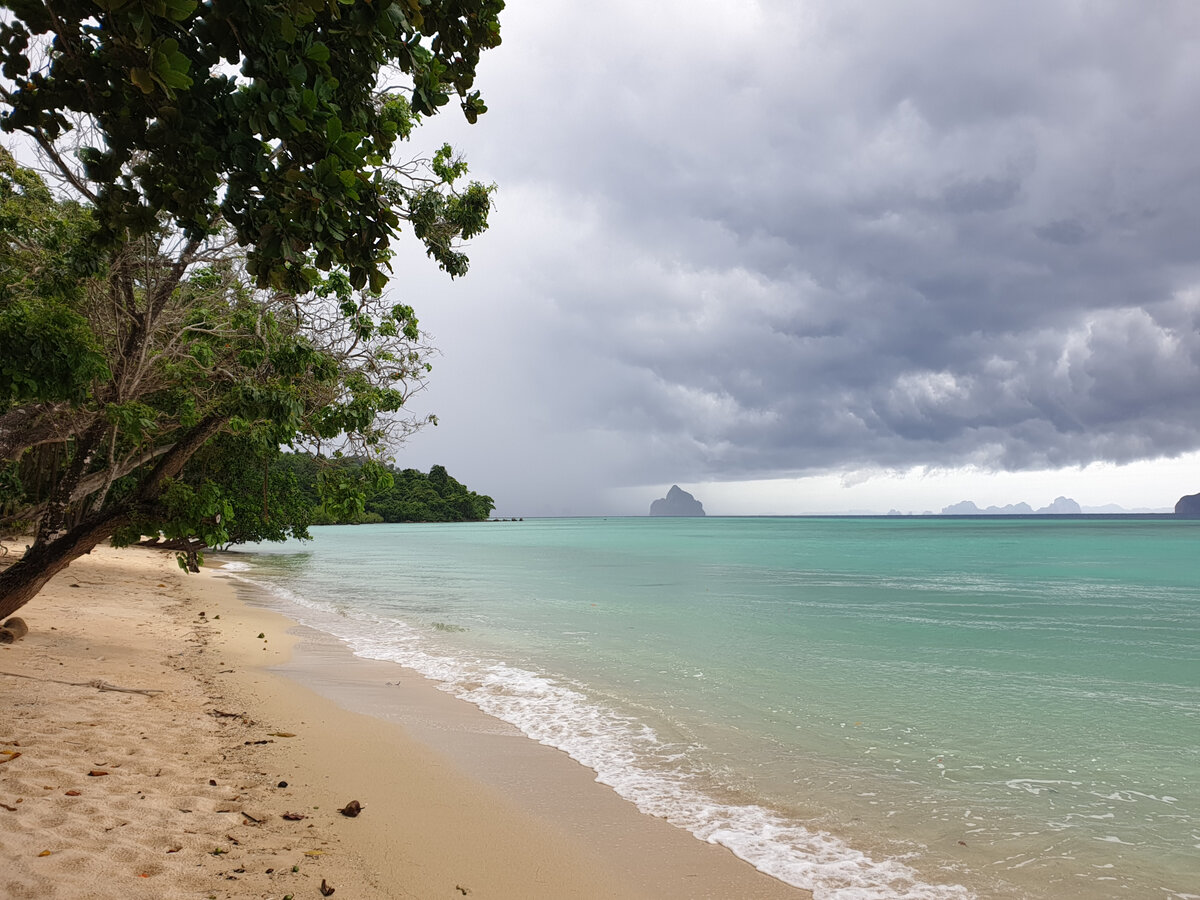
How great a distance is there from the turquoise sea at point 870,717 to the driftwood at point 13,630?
5.10 meters

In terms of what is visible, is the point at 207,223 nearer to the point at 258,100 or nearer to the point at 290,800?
the point at 258,100

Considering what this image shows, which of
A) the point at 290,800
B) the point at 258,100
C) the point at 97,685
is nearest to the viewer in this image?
the point at 258,100

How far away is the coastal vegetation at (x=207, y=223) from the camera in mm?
2631

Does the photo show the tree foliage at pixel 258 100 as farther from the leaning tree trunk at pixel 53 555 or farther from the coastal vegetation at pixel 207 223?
the leaning tree trunk at pixel 53 555

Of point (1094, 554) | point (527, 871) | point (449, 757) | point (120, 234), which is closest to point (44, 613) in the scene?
point (449, 757)

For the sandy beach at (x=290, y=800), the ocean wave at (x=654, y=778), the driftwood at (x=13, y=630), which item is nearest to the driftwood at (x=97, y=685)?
the sandy beach at (x=290, y=800)

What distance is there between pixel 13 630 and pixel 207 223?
28.2ft

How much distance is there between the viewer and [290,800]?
189 inches

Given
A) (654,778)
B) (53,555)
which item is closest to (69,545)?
(53,555)

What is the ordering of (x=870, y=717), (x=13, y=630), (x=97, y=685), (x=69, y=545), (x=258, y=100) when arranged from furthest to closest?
(x=13, y=630), (x=870, y=717), (x=97, y=685), (x=69, y=545), (x=258, y=100)

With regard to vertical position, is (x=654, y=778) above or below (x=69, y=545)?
below

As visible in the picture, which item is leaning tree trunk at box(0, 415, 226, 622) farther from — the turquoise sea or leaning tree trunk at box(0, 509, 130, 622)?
the turquoise sea

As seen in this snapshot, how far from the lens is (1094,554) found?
4959 cm

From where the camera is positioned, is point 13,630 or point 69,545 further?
point 13,630
